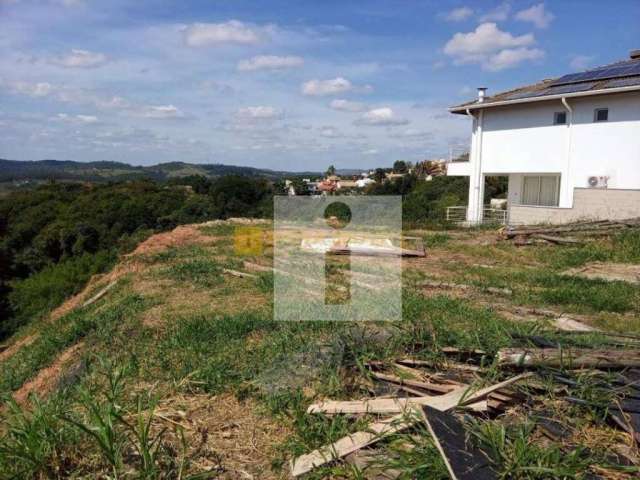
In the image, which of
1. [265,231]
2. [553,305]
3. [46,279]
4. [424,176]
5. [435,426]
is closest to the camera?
[435,426]

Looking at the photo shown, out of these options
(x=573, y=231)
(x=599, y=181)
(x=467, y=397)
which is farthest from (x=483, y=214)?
(x=467, y=397)

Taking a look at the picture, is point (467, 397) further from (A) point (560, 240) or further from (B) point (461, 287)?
(A) point (560, 240)

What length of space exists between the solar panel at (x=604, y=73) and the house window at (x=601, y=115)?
104 centimetres

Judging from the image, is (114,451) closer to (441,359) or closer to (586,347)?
(441,359)

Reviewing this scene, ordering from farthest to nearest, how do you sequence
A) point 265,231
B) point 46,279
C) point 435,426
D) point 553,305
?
point 46,279 → point 265,231 → point 553,305 → point 435,426

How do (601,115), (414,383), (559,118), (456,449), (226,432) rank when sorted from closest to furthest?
1. (456,449)
2. (226,432)
3. (414,383)
4. (601,115)
5. (559,118)

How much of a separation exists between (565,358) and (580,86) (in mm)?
16881

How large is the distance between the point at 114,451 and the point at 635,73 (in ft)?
60.7

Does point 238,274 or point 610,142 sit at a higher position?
point 610,142

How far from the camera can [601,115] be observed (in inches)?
667

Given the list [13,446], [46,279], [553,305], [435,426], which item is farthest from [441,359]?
[46,279]

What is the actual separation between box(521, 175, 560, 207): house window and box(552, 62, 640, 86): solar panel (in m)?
3.44

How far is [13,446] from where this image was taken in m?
2.62

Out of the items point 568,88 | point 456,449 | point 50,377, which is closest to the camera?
point 456,449
